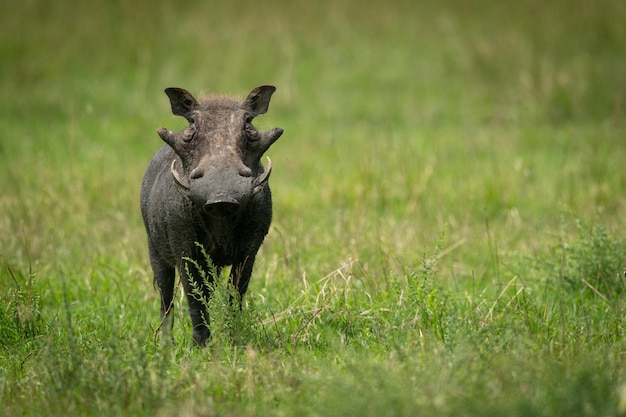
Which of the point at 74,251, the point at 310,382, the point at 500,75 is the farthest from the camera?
the point at 500,75

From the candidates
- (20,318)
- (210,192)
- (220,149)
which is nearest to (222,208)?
(210,192)

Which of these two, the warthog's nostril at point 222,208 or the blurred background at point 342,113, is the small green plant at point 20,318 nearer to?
the blurred background at point 342,113

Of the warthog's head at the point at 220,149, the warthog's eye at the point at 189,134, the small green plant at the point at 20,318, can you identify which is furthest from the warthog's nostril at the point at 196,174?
the small green plant at the point at 20,318

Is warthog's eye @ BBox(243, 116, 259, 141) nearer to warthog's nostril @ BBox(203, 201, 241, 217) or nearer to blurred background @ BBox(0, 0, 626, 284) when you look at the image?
warthog's nostril @ BBox(203, 201, 241, 217)

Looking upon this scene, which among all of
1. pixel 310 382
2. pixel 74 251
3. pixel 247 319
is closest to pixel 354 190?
pixel 74 251

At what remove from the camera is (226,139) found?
4.41 m

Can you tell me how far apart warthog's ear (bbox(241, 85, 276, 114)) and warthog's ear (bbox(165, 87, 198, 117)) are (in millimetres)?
274

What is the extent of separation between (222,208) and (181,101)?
2.76 feet

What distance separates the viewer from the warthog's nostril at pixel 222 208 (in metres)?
4.06

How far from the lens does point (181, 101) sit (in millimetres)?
4715

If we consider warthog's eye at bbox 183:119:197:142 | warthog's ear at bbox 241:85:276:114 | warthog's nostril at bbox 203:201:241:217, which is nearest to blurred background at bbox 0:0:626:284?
warthog's ear at bbox 241:85:276:114

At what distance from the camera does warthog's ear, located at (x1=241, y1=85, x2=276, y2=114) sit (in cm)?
477

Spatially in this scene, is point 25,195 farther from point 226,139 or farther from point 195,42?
point 195,42

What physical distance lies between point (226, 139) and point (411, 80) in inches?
340
